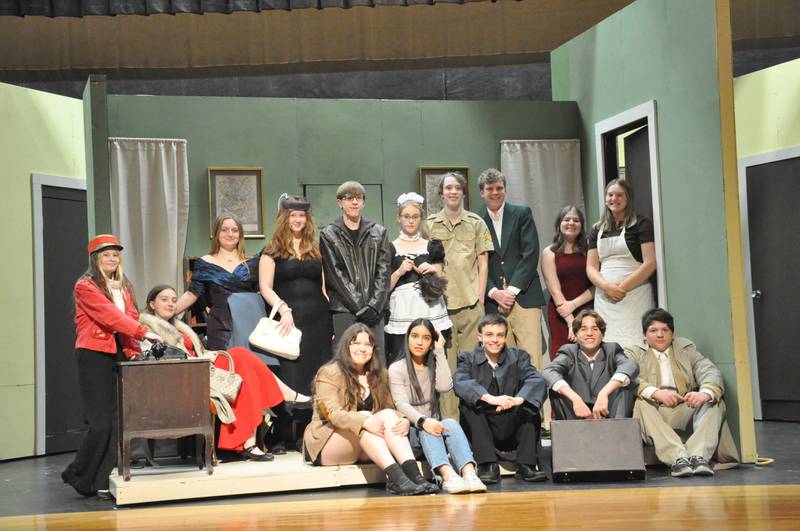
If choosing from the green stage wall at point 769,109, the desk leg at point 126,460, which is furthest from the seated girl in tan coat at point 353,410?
the green stage wall at point 769,109

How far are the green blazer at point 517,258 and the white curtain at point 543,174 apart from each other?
3.16ft

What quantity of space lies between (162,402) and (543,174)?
355 cm

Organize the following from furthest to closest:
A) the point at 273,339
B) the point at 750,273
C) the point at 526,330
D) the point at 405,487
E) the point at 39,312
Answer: the point at 750,273 → the point at 39,312 → the point at 526,330 → the point at 273,339 → the point at 405,487

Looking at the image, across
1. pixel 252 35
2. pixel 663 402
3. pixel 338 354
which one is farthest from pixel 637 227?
pixel 252 35

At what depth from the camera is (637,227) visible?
6.33 meters

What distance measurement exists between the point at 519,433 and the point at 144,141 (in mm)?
3269

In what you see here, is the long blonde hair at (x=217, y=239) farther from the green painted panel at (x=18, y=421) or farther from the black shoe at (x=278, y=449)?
the green painted panel at (x=18, y=421)

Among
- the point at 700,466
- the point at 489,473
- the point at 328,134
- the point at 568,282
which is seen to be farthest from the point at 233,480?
the point at 328,134

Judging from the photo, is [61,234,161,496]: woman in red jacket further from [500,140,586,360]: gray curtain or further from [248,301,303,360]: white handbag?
[500,140,586,360]: gray curtain

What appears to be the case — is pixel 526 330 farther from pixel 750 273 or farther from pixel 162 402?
pixel 750 273

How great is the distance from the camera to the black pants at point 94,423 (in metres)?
5.35

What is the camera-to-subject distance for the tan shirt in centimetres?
632

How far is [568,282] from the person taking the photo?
6.55 m

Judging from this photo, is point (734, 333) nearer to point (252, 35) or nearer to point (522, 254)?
point (522, 254)
